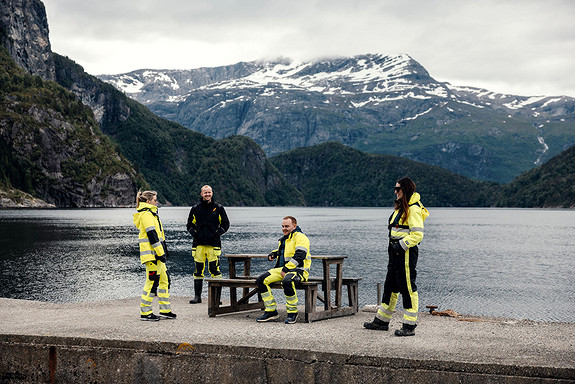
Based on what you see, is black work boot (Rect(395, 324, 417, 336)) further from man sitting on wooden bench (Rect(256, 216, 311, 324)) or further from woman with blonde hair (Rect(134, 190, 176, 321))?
woman with blonde hair (Rect(134, 190, 176, 321))

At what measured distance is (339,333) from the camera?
1071 cm

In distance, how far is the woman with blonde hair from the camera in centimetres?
1217

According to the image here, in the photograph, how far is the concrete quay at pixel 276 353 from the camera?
27.2ft

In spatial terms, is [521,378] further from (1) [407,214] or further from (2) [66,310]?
(2) [66,310]

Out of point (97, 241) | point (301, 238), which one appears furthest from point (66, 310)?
point (97, 241)

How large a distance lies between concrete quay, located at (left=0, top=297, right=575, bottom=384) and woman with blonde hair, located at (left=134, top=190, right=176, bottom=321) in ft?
2.83

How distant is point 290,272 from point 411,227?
107 inches

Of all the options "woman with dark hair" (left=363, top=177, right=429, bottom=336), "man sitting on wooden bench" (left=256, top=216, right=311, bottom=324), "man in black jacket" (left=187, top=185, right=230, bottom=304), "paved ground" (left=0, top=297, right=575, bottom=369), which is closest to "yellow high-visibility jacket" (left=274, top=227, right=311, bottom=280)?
"man sitting on wooden bench" (left=256, top=216, right=311, bottom=324)

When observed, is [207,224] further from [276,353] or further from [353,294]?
[276,353]

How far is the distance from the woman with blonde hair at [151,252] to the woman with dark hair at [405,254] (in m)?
4.43

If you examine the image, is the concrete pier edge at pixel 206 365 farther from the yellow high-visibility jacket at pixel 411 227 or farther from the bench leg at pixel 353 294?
the bench leg at pixel 353 294

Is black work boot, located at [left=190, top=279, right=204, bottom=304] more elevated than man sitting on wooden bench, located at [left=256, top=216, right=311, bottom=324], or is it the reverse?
man sitting on wooden bench, located at [left=256, top=216, right=311, bottom=324]

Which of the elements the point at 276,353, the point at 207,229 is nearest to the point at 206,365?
the point at 276,353

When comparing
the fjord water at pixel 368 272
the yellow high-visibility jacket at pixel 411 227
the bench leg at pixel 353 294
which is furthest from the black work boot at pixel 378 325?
the fjord water at pixel 368 272
